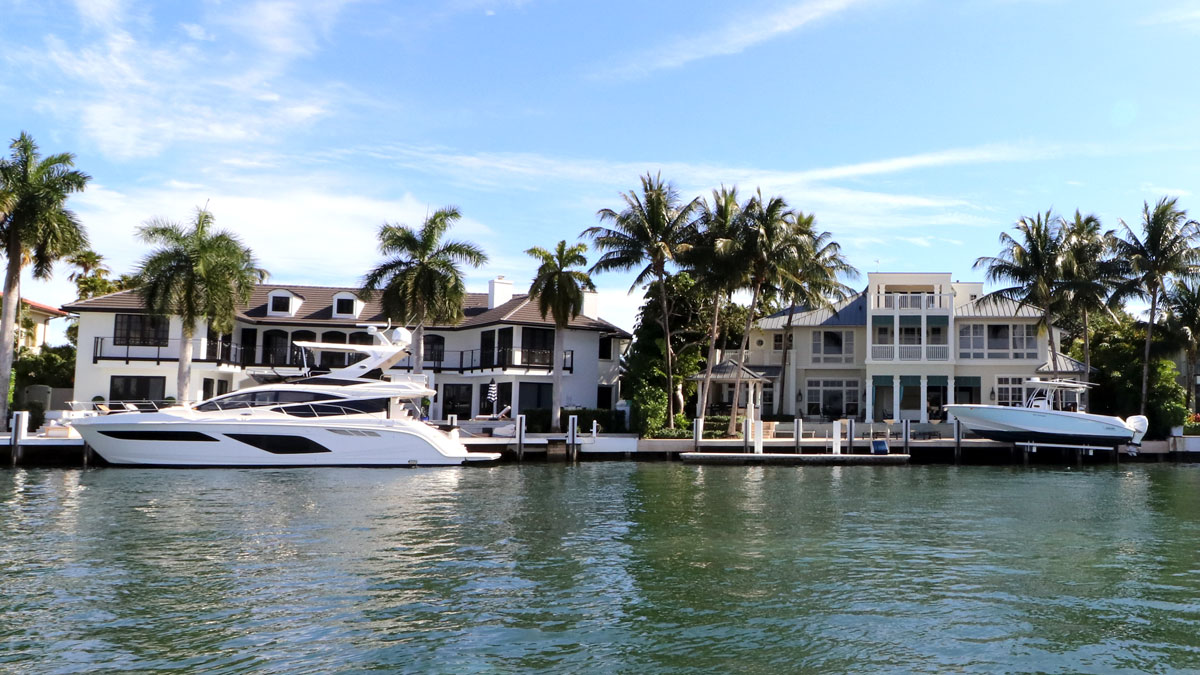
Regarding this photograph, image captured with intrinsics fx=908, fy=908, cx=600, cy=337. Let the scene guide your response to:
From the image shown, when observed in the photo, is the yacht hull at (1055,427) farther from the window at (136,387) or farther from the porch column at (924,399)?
the window at (136,387)

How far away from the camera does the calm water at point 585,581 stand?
32.0 ft

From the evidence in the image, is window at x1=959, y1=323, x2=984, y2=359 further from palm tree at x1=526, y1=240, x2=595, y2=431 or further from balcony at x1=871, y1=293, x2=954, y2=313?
palm tree at x1=526, y1=240, x2=595, y2=431

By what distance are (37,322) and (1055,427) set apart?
56700 millimetres

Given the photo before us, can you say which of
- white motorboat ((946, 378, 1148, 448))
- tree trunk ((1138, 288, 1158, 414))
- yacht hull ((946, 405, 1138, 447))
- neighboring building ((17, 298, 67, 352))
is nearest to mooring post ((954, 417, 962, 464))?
white motorboat ((946, 378, 1148, 448))

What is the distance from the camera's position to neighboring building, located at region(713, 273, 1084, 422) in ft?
150

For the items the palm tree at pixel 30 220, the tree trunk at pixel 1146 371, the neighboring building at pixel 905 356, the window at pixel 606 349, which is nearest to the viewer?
the palm tree at pixel 30 220

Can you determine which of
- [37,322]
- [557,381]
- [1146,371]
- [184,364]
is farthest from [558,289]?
[37,322]

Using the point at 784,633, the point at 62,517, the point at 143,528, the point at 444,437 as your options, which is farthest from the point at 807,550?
the point at 444,437

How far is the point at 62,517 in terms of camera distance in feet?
59.5

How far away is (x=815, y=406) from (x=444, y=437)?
2437 cm

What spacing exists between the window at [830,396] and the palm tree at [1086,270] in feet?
36.6

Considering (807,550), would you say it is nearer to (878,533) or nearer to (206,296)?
(878,533)

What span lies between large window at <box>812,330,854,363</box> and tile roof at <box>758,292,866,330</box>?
679 millimetres

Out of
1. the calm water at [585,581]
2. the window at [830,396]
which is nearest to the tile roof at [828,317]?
the window at [830,396]
